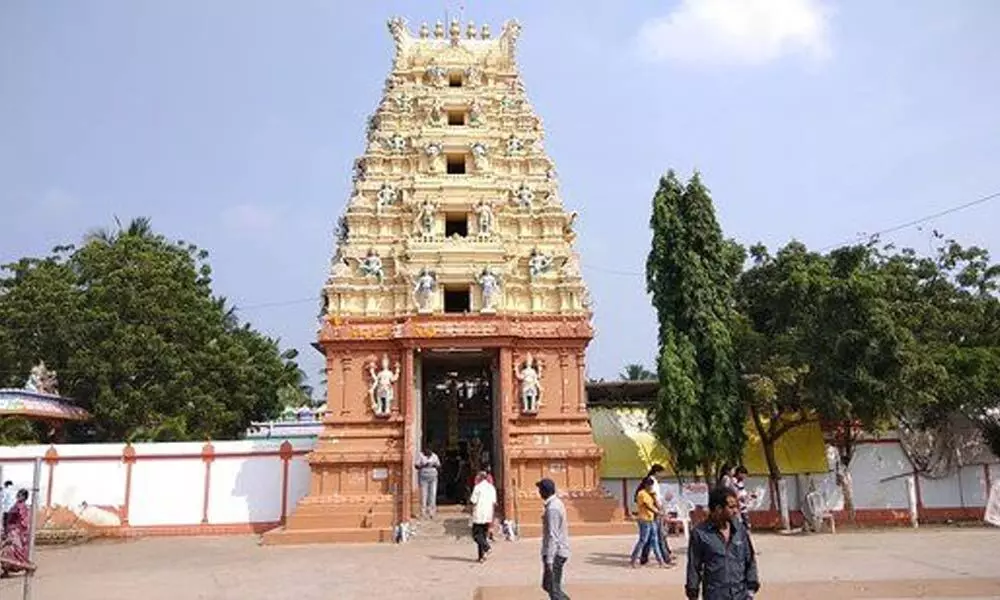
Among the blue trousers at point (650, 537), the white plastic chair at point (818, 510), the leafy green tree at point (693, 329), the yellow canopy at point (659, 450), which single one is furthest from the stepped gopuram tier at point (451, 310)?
the blue trousers at point (650, 537)

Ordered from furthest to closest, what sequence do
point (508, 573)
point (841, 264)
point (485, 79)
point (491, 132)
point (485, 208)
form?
point (485, 79)
point (491, 132)
point (485, 208)
point (841, 264)
point (508, 573)

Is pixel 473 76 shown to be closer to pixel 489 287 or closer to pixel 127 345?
pixel 489 287

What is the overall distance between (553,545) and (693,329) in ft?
42.0

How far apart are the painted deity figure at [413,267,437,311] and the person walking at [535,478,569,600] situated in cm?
1406

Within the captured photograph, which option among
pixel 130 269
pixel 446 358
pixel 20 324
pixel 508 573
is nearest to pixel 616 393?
pixel 446 358

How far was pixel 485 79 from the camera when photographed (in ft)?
94.7

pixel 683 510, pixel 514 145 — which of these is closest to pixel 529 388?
pixel 683 510

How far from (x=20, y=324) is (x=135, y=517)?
475 inches

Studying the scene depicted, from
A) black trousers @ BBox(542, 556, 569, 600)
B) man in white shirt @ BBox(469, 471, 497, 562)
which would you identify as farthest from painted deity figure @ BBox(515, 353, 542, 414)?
black trousers @ BBox(542, 556, 569, 600)

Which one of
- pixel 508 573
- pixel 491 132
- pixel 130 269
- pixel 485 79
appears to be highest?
pixel 485 79

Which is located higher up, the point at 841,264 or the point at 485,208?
the point at 485,208

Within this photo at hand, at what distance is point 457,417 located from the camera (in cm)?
3000

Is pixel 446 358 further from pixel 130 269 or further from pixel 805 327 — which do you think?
pixel 130 269

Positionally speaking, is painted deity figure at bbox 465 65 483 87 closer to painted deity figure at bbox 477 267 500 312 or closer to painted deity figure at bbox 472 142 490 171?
painted deity figure at bbox 472 142 490 171
